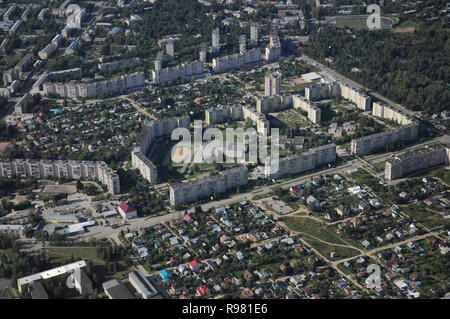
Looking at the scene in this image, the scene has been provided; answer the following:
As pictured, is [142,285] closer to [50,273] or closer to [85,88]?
[50,273]

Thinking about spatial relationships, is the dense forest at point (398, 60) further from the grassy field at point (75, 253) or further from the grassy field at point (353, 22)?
the grassy field at point (75, 253)

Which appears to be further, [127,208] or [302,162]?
[302,162]

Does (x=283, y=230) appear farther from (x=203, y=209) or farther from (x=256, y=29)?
(x=256, y=29)

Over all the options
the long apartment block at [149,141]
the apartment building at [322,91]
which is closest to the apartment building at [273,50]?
the apartment building at [322,91]

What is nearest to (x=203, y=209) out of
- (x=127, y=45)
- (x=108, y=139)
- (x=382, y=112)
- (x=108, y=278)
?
(x=108, y=278)

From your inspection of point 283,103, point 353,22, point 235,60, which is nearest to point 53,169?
point 283,103

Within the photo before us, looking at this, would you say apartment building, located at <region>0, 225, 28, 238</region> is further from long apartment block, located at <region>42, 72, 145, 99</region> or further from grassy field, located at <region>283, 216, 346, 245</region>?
long apartment block, located at <region>42, 72, 145, 99</region>

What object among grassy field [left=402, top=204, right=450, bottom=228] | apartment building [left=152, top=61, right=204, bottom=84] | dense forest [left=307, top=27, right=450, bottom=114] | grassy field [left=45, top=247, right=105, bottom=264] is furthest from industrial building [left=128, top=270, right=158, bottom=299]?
dense forest [left=307, top=27, right=450, bottom=114]
